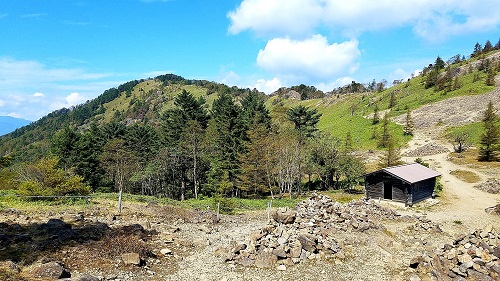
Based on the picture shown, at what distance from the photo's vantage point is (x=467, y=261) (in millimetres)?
16281

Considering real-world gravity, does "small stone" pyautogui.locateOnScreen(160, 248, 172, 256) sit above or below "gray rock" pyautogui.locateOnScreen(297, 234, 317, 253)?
below

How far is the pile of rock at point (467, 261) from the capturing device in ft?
51.4

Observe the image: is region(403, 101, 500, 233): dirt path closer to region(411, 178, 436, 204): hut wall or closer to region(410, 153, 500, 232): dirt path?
region(410, 153, 500, 232): dirt path

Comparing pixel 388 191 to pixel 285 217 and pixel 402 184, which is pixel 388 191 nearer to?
pixel 402 184

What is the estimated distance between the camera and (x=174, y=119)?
202 feet

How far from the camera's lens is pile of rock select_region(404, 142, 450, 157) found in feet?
245

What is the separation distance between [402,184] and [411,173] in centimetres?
330

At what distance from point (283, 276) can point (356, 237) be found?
8960 millimetres

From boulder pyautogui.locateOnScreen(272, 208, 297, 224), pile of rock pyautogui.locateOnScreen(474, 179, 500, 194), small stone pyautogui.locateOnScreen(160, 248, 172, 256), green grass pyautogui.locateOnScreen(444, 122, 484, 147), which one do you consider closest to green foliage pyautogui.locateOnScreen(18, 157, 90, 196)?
small stone pyautogui.locateOnScreen(160, 248, 172, 256)

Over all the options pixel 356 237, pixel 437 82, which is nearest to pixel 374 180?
pixel 356 237

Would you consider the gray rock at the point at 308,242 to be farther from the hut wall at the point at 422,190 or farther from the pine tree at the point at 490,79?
the pine tree at the point at 490,79

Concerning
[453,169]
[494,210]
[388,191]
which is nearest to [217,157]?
[388,191]

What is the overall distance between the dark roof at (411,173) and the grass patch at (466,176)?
1523 centimetres

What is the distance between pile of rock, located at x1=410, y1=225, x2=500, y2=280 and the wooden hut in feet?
63.6
